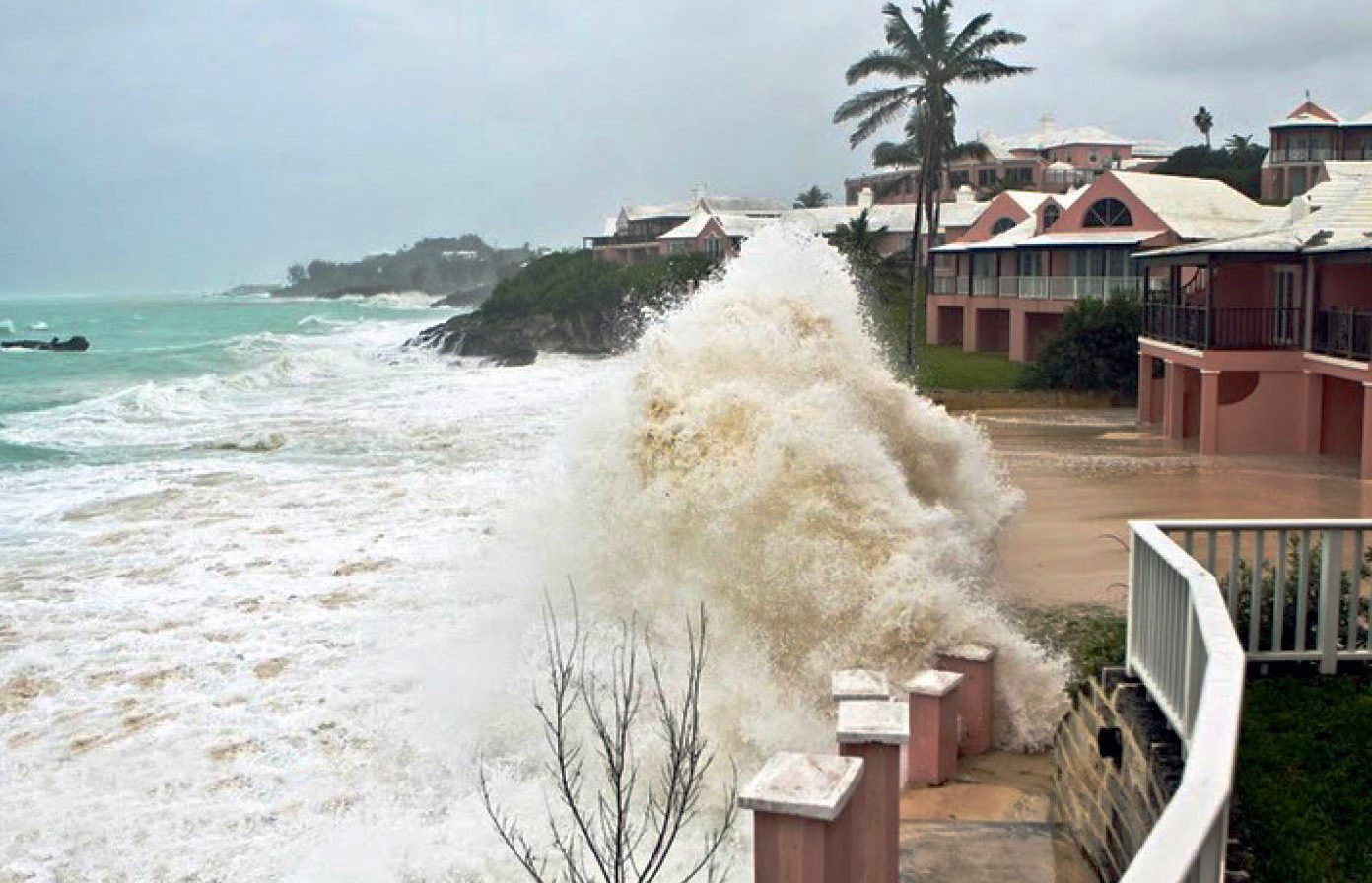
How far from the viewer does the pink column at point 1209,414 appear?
23.0 meters

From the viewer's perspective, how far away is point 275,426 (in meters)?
35.4

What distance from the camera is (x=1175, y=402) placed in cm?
2567

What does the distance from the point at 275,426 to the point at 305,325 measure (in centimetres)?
9000

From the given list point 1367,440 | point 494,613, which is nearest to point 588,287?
point 1367,440

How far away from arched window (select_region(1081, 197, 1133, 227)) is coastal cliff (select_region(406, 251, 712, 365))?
23.1 m

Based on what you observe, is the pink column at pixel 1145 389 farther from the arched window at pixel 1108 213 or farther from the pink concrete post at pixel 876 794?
the pink concrete post at pixel 876 794

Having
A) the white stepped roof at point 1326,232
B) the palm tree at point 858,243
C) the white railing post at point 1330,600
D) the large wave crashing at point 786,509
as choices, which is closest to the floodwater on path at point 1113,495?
the large wave crashing at point 786,509

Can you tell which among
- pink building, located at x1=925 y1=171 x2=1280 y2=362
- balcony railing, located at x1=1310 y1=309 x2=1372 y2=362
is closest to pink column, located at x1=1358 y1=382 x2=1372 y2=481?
balcony railing, located at x1=1310 y1=309 x2=1372 y2=362

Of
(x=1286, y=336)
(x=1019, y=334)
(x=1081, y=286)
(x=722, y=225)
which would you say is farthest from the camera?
(x=722, y=225)

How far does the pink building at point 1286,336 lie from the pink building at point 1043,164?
5822 cm

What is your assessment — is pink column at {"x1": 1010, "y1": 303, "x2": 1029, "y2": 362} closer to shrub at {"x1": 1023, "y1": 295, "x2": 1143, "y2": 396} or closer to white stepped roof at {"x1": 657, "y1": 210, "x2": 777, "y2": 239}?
shrub at {"x1": 1023, "y1": 295, "x2": 1143, "y2": 396}

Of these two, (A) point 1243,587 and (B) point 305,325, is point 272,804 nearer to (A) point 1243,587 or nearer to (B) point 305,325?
(A) point 1243,587

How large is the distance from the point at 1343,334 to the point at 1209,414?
2.73 metres

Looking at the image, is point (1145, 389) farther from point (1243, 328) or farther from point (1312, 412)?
point (1312, 412)
